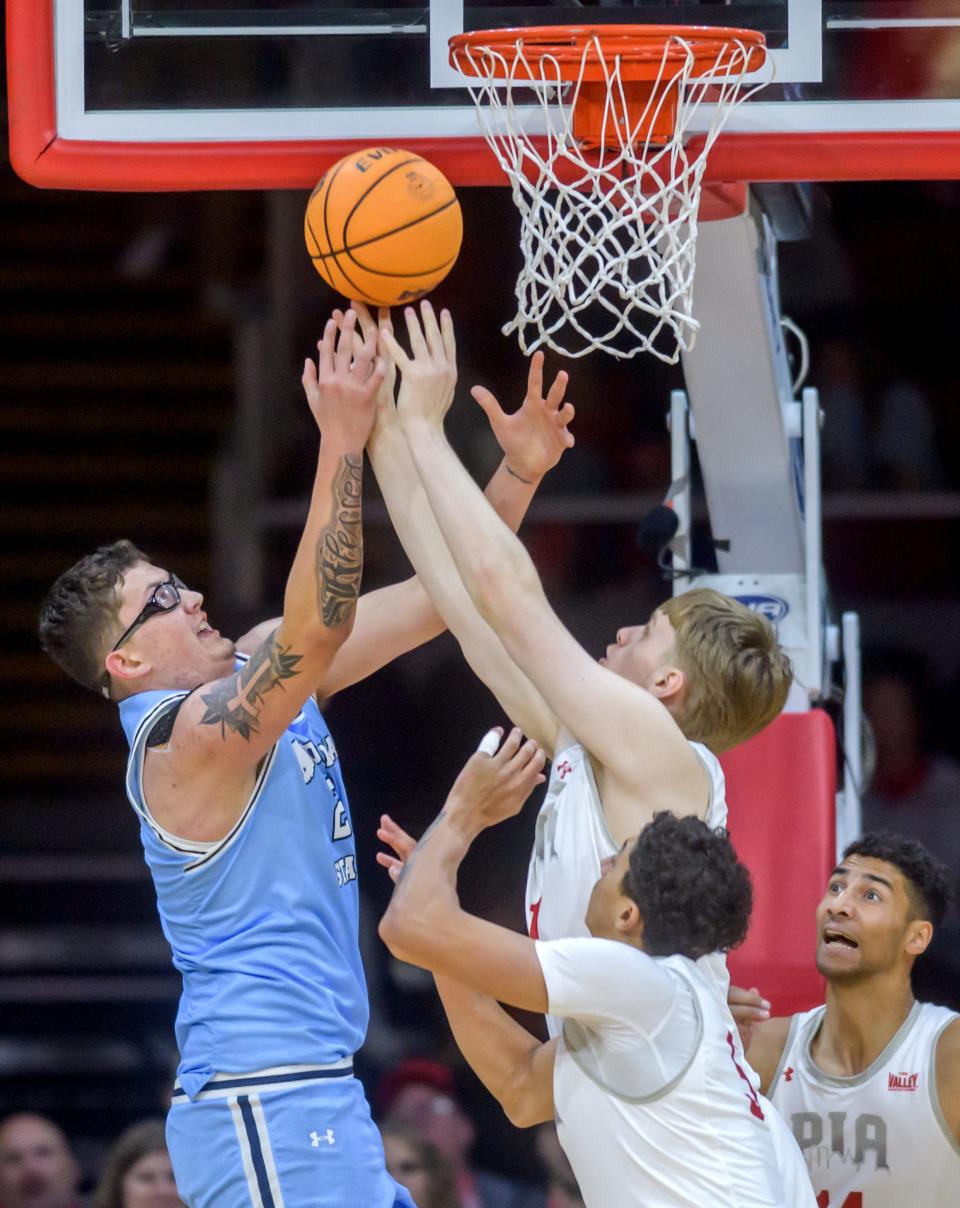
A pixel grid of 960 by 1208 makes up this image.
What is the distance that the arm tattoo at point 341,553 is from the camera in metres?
3.26

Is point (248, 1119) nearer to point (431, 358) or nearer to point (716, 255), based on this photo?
point (431, 358)

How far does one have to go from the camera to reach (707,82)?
11.5 ft

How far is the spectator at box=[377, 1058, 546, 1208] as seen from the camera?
6.23 meters

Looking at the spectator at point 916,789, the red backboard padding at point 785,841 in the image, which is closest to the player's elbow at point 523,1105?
the red backboard padding at point 785,841

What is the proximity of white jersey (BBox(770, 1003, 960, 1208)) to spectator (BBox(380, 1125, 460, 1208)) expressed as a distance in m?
1.87

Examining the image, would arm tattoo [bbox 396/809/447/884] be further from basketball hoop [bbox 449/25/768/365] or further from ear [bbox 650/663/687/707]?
basketball hoop [bbox 449/25/768/365]

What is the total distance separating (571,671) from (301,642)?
1.67ft

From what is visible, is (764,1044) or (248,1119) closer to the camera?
(248,1119)

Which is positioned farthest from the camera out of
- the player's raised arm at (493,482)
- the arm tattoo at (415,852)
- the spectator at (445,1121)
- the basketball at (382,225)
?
the spectator at (445,1121)

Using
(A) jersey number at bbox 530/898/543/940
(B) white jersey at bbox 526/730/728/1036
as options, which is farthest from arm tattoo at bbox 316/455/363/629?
(A) jersey number at bbox 530/898/543/940

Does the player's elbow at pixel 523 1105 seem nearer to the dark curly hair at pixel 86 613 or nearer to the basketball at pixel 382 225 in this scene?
the dark curly hair at pixel 86 613

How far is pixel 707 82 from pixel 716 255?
510 mm

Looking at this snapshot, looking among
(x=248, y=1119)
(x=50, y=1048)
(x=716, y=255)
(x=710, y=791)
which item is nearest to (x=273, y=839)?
(x=248, y=1119)

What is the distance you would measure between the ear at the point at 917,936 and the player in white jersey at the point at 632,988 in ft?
3.25
